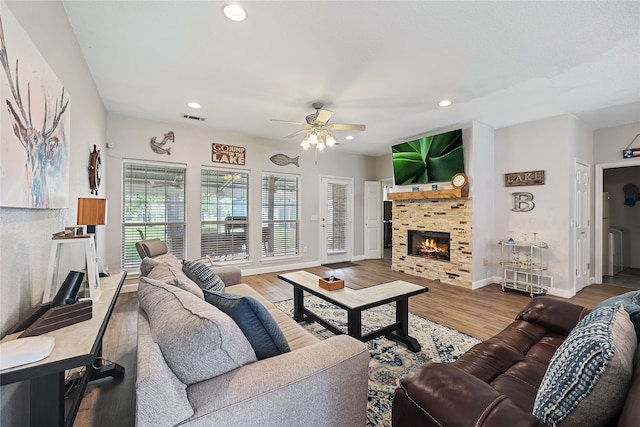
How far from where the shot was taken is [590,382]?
0.79 metres

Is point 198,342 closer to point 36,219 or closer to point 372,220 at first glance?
point 36,219

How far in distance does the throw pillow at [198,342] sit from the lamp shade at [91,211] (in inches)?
55.1

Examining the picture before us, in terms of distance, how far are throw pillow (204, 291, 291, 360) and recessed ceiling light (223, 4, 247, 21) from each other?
2000 millimetres

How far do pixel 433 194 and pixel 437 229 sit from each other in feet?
2.17

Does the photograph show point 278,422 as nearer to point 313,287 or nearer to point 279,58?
point 313,287

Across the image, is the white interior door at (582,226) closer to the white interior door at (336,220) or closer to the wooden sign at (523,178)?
the wooden sign at (523,178)

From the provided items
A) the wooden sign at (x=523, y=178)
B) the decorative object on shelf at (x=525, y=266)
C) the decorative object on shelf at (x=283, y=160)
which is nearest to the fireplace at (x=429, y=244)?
the decorative object on shelf at (x=525, y=266)

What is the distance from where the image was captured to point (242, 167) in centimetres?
523

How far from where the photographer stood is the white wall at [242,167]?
4.16m

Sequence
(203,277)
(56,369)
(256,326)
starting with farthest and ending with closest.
Result: (203,277) → (256,326) → (56,369)

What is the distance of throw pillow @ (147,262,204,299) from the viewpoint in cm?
159

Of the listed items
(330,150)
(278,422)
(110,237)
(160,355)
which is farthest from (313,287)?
(330,150)

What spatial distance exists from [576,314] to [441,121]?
3388 millimetres

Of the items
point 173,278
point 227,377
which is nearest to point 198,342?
point 227,377
